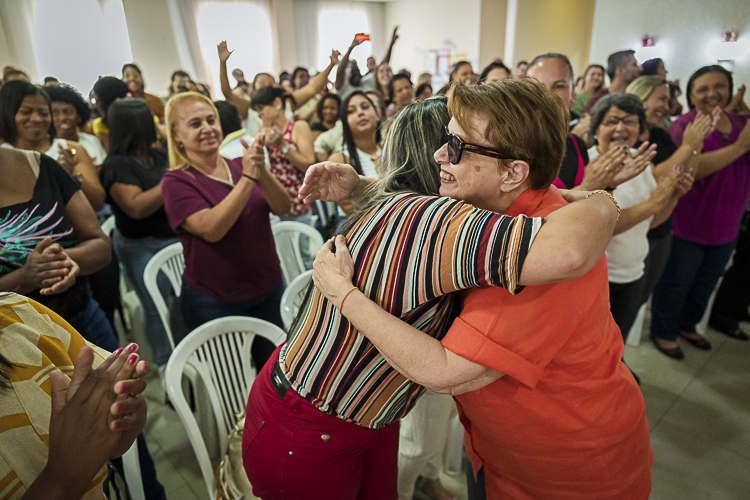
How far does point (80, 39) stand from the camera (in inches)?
320

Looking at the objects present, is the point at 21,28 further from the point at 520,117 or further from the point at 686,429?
the point at 686,429

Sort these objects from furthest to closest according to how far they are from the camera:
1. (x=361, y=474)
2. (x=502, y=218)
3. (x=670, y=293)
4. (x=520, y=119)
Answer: (x=670, y=293) < (x=361, y=474) < (x=520, y=119) < (x=502, y=218)

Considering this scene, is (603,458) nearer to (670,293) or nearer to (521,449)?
(521,449)

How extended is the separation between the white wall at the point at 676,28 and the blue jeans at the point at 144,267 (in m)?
8.02

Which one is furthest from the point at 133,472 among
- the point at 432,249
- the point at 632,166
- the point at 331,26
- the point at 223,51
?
the point at 331,26

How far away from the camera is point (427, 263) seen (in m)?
0.69

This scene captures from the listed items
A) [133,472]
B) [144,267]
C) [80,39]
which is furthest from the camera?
[80,39]

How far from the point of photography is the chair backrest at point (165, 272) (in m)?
1.97

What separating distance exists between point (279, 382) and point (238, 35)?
11.1 meters

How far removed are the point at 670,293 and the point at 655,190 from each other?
4.20ft

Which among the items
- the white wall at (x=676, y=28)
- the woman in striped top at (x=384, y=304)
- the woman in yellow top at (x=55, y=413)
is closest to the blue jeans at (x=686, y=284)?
the woman in striped top at (x=384, y=304)

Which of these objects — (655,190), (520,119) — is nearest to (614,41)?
(655,190)

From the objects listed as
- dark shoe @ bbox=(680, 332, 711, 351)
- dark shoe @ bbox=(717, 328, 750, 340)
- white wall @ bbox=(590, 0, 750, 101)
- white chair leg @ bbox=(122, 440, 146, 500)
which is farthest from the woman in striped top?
white wall @ bbox=(590, 0, 750, 101)

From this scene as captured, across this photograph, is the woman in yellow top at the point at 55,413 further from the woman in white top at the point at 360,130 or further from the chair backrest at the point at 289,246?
the woman in white top at the point at 360,130
